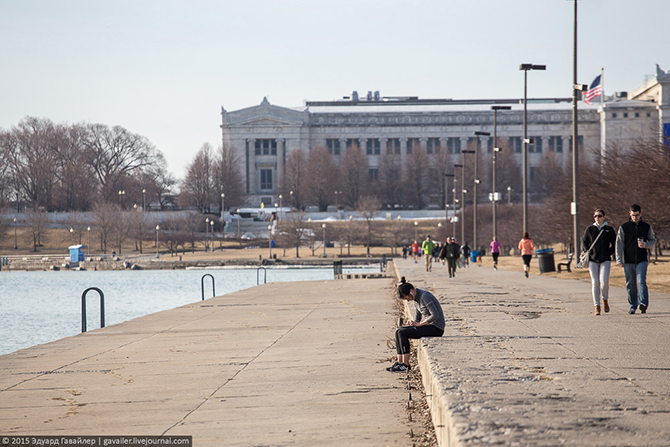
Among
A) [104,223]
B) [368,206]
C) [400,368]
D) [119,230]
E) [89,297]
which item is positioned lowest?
[89,297]

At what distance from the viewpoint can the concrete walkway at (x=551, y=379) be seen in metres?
5.61

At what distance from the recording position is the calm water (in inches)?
1152

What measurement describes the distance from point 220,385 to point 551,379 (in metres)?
4.54

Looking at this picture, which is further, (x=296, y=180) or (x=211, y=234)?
(x=296, y=180)

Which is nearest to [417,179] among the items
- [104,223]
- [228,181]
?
[228,181]

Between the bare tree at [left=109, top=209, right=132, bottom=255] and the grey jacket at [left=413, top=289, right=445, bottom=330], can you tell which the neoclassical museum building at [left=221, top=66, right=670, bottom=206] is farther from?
the grey jacket at [left=413, top=289, right=445, bottom=330]

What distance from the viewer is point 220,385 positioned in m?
10.5

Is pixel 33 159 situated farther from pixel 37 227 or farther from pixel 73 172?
pixel 37 227

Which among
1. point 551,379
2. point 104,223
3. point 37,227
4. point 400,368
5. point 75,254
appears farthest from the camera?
point 37,227

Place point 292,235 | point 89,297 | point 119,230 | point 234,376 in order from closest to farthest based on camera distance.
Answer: point 234,376, point 89,297, point 292,235, point 119,230

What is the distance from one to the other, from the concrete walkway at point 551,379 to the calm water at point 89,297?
16.0 meters

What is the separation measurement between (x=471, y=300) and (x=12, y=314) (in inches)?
971

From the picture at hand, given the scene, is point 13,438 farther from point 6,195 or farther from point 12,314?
point 6,195

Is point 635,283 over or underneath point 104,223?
underneath
